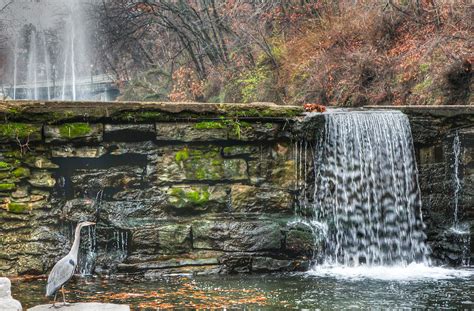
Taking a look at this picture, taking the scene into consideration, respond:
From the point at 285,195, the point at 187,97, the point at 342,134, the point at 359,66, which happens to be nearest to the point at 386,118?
the point at 342,134

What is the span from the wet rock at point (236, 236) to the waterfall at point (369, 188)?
0.95m

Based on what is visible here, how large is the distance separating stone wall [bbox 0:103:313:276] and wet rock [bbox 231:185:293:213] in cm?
2

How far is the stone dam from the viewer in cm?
998

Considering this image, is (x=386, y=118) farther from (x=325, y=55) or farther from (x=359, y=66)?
(x=325, y=55)

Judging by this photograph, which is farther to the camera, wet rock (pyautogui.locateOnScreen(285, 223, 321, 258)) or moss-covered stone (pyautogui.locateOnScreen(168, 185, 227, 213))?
moss-covered stone (pyautogui.locateOnScreen(168, 185, 227, 213))

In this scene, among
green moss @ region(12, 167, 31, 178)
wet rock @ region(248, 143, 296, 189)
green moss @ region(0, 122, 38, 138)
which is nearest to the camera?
green moss @ region(0, 122, 38, 138)

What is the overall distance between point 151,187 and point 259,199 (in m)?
1.67

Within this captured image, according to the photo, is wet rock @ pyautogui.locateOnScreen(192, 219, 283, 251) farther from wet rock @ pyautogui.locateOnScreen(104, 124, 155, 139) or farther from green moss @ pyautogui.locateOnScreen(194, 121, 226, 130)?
wet rock @ pyautogui.locateOnScreen(104, 124, 155, 139)

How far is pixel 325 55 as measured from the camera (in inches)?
631

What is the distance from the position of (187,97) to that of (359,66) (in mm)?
9205

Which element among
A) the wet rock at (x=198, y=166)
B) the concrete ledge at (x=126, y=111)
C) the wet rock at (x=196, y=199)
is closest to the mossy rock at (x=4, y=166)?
the concrete ledge at (x=126, y=111)

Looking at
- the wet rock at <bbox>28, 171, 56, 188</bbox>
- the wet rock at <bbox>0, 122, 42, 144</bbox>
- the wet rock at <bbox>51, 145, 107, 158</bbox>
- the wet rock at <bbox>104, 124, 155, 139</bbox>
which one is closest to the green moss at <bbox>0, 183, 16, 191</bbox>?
the wet rock at <bbox>28, 171, 56, 188</bbox>

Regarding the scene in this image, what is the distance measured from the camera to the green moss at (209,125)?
10.5m

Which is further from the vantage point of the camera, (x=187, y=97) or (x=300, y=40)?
(x=187, y=97)
